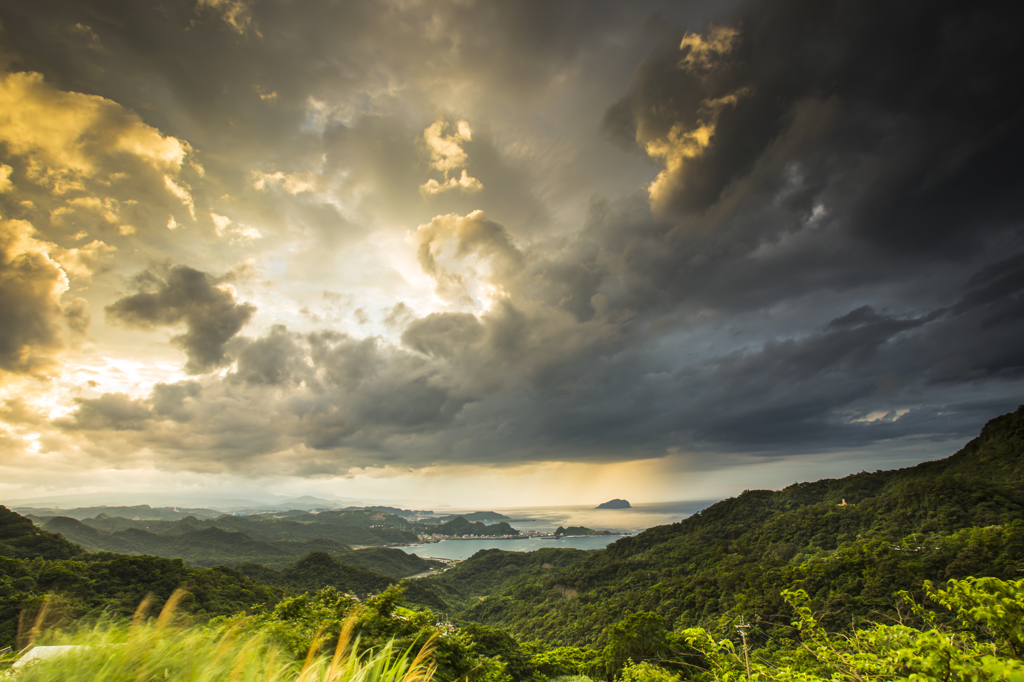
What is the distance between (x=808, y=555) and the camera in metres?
60.8

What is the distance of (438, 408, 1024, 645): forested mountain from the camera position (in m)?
37.6

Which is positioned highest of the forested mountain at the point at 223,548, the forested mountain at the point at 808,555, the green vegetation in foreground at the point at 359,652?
the green vegetation in foreground at the point at 359,652

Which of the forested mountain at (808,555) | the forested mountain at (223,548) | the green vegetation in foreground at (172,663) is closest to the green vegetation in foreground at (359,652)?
the green vegetation in foreground at (172,663)

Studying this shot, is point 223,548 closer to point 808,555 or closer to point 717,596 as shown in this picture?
point 717,596

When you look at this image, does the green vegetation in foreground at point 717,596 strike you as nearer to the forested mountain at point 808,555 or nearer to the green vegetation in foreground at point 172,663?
the forested mountain at point 808,555

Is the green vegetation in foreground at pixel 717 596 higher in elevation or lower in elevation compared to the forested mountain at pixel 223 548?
higher

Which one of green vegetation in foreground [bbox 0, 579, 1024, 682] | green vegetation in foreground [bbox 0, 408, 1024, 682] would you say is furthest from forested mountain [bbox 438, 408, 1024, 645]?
green vegetation in foreground [bbox 0, 579, 1024, 682]

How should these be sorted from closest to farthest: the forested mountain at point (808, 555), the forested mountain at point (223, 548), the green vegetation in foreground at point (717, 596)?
1. the green vegetation in foreground at point (717, 596)
2. the forested mountain at point (808, 555)
3. the forested mountain at point (223, 548)

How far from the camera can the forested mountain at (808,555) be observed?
37.6m

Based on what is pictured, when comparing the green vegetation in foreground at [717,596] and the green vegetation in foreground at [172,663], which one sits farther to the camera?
the green vegetation in foreground at [717,596]

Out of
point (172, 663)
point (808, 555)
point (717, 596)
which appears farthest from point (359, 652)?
point (808, 555)

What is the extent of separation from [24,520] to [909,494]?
575 feet

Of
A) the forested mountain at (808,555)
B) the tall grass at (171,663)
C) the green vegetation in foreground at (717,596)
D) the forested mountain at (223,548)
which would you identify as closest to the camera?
the tall grass at (171,663)

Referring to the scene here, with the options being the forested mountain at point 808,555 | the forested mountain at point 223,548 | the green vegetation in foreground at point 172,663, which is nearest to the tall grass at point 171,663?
the green vegetation in foreground at point 172,663
